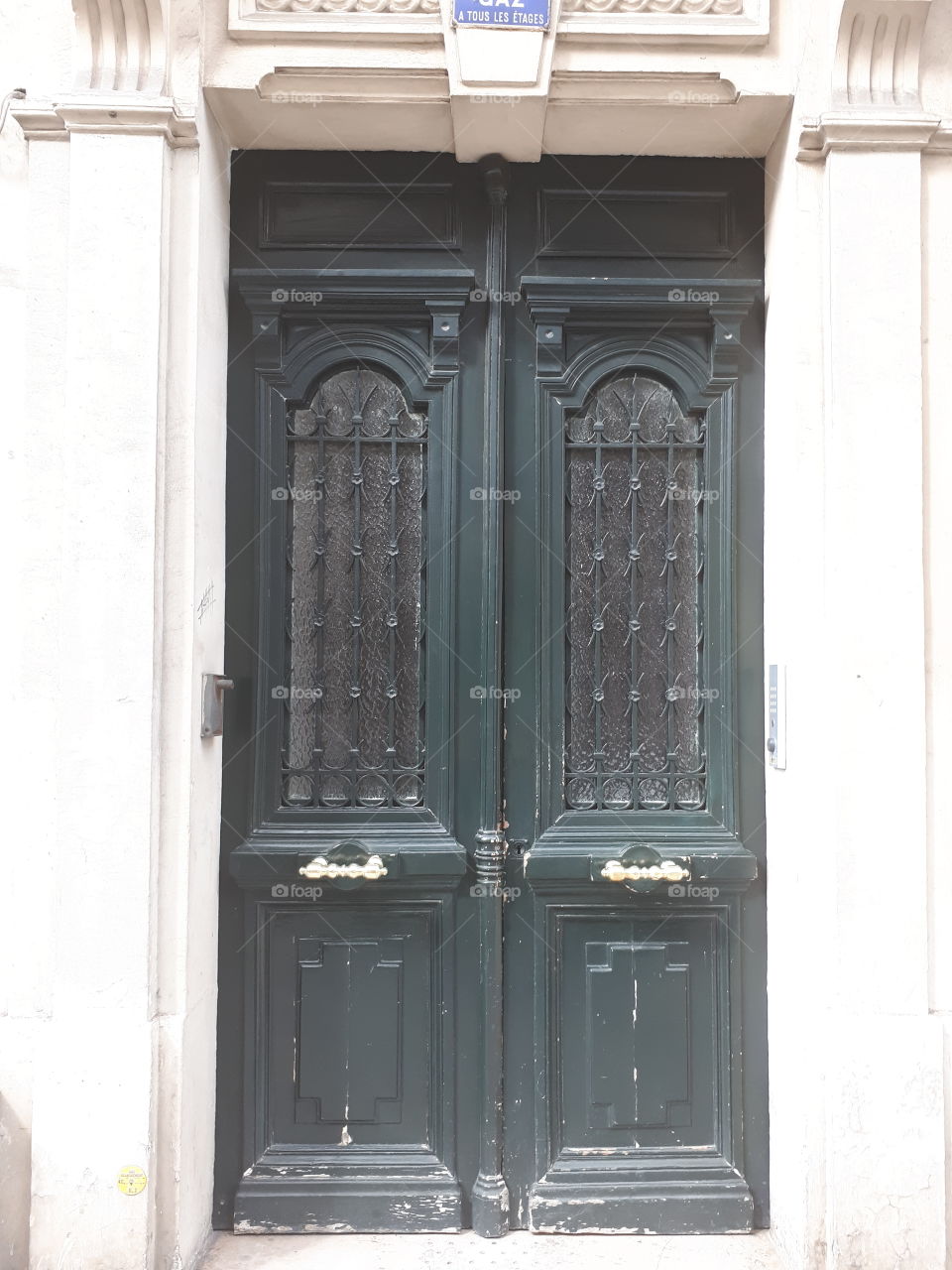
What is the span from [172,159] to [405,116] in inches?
32.3

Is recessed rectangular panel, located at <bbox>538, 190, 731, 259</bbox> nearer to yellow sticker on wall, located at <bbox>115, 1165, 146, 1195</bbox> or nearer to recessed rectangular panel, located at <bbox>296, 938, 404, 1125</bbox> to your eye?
recessed rectangular panel, located at <bbox>296, 938, 404, 1125</bbox>

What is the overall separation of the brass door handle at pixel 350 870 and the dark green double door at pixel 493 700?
1 centimetres

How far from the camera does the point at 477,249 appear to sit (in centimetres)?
365

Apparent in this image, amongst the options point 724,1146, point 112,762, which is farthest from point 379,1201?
point 112,762

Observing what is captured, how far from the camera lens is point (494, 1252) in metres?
3.35

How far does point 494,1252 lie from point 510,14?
4.13 m

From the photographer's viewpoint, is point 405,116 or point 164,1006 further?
point 405,116

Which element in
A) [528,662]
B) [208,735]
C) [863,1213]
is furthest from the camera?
[528,662]

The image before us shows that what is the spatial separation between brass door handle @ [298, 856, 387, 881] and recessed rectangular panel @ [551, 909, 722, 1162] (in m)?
0.69

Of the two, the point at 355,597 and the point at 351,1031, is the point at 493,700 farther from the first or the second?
the point at 351,1031

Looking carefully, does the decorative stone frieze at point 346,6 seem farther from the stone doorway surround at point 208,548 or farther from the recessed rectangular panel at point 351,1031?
the recessed rectangular panel at point 351,1031

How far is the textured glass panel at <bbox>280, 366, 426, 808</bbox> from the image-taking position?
3600 mm

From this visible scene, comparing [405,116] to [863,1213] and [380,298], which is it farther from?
[863,1213]

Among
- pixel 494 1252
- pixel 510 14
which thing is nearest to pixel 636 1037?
pixel 494 1252
